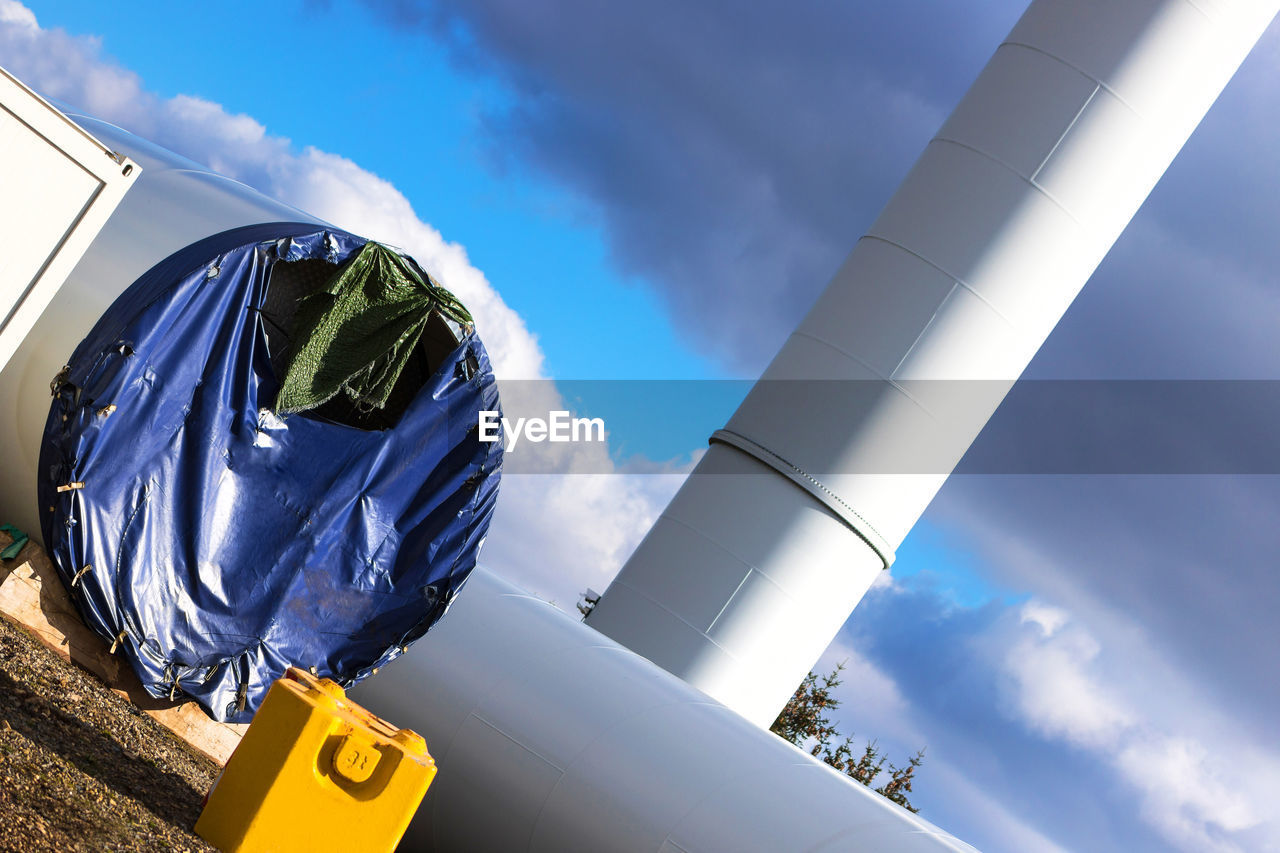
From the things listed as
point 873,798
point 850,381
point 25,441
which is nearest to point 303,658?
point 25,441

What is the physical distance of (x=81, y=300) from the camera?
641cm

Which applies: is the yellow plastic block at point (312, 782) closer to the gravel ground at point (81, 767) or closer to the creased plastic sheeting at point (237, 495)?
the gravel ground at point (81, 767)

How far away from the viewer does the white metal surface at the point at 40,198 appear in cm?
545

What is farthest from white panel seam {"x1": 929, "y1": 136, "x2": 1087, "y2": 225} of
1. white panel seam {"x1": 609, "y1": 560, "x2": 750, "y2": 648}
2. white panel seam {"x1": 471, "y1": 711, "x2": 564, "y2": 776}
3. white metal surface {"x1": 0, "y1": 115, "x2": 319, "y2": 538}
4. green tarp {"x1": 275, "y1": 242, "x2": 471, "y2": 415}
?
white panel seam {"x1": 471, "y1": 711, "x2": 564, "y2": 776}

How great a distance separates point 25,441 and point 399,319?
2.20 m

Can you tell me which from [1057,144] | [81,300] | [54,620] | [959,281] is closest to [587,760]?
[54,620]

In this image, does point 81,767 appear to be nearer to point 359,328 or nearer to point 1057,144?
point 359,328

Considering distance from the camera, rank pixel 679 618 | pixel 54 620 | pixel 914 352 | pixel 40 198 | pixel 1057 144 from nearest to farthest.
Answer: pixel 40 198 < pixel 54 620 < pixel 679 618 < pixel 914 352 < pixel 1057 144

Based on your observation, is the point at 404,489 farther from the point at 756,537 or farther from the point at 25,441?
the point at 756,537

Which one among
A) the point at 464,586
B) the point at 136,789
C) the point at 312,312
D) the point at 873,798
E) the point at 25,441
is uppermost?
the point at 312,312

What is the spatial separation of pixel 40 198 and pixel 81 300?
0.93m

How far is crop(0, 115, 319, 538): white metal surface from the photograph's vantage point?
6.33m

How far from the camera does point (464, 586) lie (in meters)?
7.93

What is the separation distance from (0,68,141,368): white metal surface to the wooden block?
1288 millimetres
